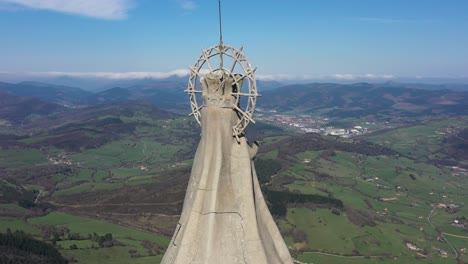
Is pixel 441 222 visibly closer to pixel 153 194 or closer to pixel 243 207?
pixel 153 194

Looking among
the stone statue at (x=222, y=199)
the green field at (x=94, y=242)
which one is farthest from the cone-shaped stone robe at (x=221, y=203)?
the green field at (x=94, y=242)

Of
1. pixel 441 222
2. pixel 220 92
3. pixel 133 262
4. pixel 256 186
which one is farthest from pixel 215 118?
pixel 441 222

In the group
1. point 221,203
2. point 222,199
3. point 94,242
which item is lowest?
point 94,242

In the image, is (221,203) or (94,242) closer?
(221,203)

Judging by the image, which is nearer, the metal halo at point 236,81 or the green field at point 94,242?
the metal halo at point 236,81

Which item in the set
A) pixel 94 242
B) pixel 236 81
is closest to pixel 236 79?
pixel 236 81

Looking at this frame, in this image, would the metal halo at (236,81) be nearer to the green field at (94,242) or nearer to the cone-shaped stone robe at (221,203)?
Answer: the cone-shaped stone robe at (221,203)

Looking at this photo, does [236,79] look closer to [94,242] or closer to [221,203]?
[221,203]
